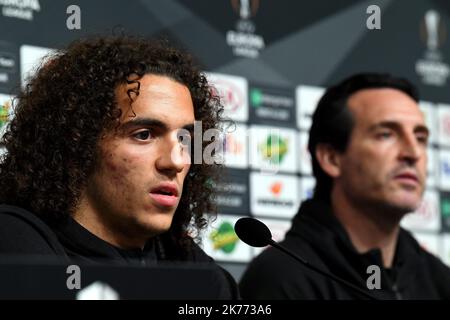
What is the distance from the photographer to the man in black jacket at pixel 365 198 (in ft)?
10.1

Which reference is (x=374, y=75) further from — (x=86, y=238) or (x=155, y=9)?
(x=86, y=238)

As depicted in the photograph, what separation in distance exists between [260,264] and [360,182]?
1.45ft

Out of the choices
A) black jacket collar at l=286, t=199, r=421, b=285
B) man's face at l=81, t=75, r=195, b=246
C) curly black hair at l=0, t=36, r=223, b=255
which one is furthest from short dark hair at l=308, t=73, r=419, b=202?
man's face at l=81, t=75, r=195, b=246

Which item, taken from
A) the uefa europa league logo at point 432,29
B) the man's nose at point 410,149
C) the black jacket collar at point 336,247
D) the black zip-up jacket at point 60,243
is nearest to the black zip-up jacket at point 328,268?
the black jacket collar at point 336,247

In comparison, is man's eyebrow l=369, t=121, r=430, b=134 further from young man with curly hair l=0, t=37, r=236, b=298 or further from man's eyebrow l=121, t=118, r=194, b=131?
man's eyebrow l=121, t=118, r=194, b=131

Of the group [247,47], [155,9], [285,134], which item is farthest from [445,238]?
[155,9]

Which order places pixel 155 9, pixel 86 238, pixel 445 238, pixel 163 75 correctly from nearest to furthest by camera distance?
pixel 86 238, pixel 163 75, pixel 155 9, pixel 445 238

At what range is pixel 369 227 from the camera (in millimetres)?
3248

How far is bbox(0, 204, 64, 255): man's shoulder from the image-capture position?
202cm

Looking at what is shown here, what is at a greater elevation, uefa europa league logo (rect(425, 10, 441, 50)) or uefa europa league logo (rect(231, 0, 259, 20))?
uefa europa league logo (rect(425, 10, 441, 50))

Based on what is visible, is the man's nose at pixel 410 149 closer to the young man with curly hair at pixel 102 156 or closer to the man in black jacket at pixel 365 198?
the man in black jacket at pixel 365 198

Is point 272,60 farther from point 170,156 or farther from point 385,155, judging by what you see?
point 170,156

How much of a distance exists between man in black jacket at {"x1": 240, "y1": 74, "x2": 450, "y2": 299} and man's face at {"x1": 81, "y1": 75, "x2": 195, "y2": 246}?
89 centimetres

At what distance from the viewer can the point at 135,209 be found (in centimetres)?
217
